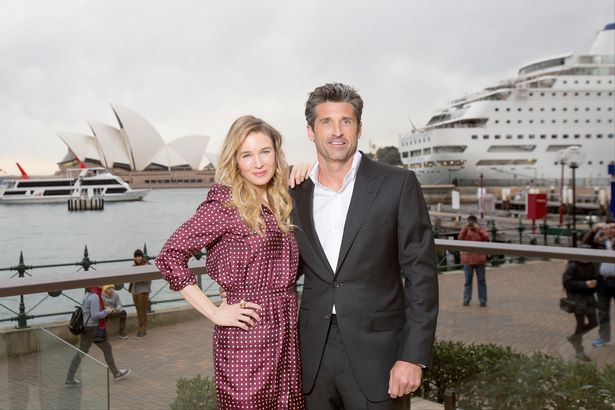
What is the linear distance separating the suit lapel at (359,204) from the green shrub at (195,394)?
1.03 metres

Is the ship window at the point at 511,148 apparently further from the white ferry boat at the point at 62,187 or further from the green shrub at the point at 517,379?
the green shrub at the point at 517,379

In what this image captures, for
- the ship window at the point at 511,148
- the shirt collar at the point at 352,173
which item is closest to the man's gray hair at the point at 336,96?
the shirt collar at the point at 352,173

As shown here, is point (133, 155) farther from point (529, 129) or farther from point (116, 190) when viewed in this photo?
point (529, 129)

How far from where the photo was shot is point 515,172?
59.7 meters

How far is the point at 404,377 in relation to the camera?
1.73m

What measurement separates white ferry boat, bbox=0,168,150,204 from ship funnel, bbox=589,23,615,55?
5051 centimetres

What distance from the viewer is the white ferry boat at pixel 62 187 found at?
5086 centimetres

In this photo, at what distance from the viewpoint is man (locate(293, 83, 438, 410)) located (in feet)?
5.73

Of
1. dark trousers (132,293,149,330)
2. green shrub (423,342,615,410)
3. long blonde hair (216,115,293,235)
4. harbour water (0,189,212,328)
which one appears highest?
long blonde hair (216,115,293,235)

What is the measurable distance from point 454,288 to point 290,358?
66.4 inches

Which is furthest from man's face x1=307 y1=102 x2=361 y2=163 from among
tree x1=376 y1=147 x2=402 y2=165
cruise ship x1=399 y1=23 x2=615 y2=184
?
tree x1=376 y1=147 x2=402 y2=165

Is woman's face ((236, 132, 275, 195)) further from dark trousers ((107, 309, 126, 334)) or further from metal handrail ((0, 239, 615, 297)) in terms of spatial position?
dark trousers ((107, 309, 126, 334))

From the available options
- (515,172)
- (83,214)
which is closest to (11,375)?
(83,214)

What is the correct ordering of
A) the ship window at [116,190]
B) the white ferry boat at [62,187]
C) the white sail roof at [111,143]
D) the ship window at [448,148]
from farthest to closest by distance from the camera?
the ship window at [448,148]
the ship window at [116,190]
the white sail roof at [111,143]
the white ferry boat at [62,187]
